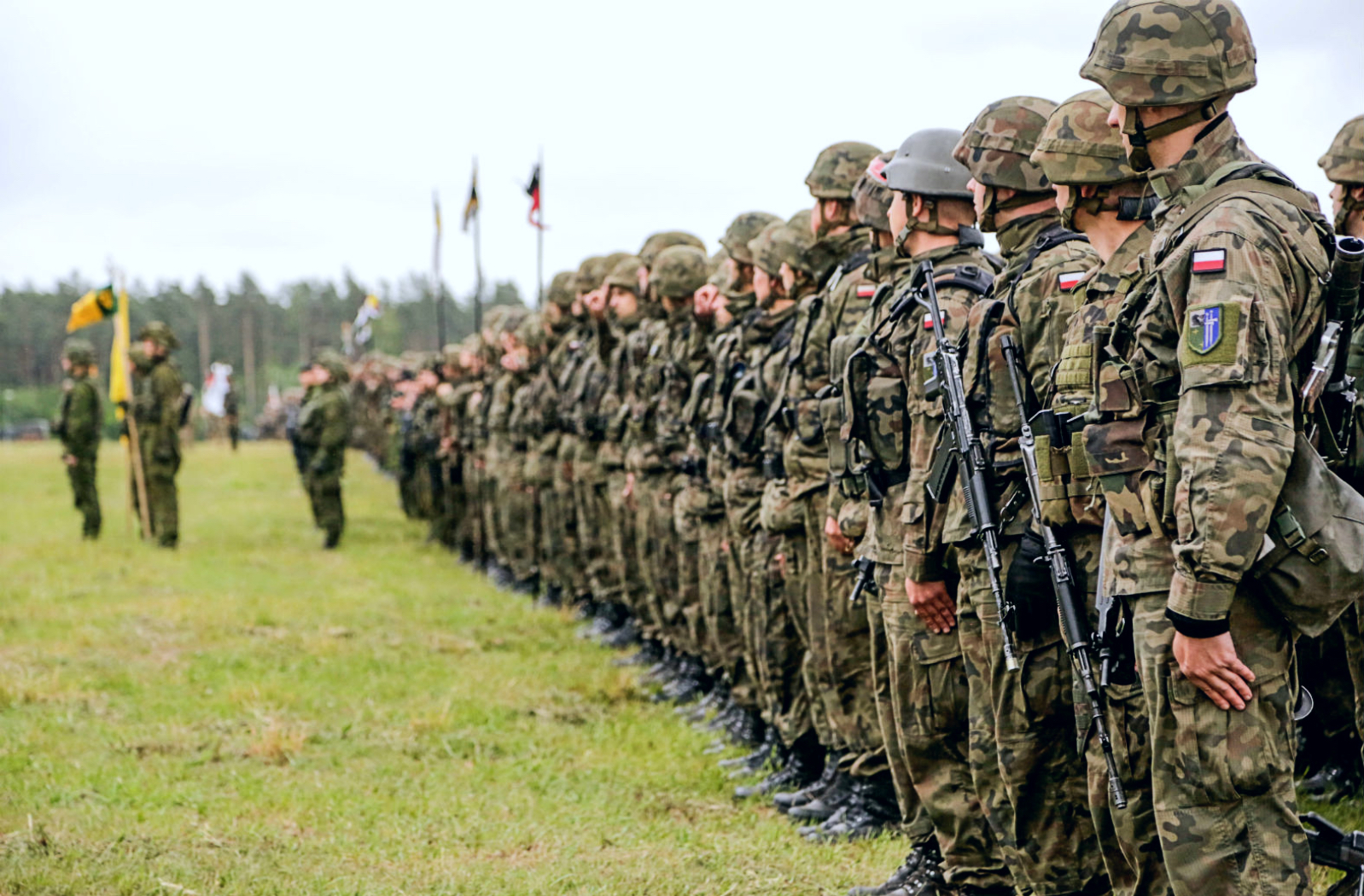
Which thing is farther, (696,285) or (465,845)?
(696,285)

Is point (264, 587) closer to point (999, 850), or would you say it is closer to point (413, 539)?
point (413, 539)

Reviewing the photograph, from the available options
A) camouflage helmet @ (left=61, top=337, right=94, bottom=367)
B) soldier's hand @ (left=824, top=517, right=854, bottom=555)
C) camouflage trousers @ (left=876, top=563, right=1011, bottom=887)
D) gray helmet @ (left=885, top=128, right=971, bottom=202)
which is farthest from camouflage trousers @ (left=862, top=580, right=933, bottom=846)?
camouflage helmet @ (left=61, top=337, right=94, bottom=367)

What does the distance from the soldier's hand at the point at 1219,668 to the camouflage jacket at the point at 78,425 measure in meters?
16.3

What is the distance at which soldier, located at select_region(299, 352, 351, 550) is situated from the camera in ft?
55.0

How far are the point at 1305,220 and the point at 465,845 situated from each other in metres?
4.04

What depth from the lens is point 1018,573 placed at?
385cm

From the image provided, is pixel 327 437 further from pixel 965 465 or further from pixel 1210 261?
pixel 1210 261

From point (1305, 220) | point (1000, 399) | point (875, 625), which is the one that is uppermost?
point (1305, 220)

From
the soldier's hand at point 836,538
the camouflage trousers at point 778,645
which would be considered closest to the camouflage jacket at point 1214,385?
the soldier's hand at point 836,538

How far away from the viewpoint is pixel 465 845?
5734 millimetres

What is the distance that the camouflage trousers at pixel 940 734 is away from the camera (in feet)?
14.8

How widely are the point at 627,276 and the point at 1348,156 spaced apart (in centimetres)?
547

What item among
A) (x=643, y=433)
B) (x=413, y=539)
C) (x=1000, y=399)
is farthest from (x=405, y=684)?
(x=413, y=539)

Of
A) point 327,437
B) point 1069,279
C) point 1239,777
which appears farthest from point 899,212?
point 327,437
